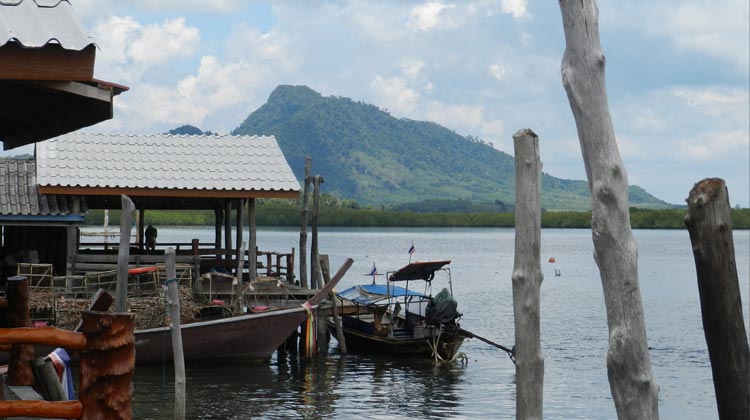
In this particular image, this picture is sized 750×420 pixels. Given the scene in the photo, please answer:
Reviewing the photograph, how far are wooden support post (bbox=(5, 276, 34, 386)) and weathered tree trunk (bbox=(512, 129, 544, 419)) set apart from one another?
12.8 feet

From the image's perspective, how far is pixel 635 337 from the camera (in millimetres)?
6023

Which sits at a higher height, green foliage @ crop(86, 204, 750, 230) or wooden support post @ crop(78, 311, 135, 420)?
green foliage @ crop(86, 204, 750, 230)

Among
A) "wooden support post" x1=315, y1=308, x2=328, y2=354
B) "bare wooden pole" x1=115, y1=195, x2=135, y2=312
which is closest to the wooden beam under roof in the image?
"bare wooden pole" x1=115, y1=195, x2=135, y2=312

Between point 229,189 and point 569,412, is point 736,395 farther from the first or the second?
point 229,189

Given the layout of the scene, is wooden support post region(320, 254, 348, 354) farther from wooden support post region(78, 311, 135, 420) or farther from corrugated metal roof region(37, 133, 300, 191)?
wooden support post region(78, 311, 135, 420)

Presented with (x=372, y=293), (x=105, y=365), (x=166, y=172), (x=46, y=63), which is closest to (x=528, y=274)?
(x=105, y=365)

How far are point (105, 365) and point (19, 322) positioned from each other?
2535 millimetres

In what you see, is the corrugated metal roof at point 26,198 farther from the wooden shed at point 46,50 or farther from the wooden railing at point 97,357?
the wooden railing at point 97,357

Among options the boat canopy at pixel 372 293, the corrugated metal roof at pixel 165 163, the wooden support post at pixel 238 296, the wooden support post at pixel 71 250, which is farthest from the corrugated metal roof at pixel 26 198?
the boat canopy at pixel 372 293

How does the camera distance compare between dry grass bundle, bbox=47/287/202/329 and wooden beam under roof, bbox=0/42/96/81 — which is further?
dry grass bundle, bbox=47/287/202/329

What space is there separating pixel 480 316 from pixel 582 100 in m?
35.1

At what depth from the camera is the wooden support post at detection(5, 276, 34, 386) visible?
26.7ft

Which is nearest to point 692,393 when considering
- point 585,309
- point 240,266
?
point 240,266

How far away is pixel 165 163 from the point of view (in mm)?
23094
